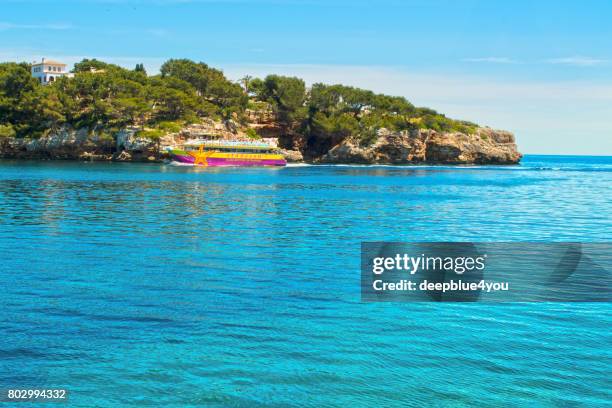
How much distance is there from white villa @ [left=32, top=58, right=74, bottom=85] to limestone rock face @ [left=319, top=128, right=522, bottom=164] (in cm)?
8341

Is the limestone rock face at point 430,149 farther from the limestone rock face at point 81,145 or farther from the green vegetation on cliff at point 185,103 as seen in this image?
the limestone rock face at point 81,145

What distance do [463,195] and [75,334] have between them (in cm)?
5580

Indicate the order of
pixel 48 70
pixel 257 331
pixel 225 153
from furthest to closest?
pixel 48 70
pixel 225 153
pixel 257 331

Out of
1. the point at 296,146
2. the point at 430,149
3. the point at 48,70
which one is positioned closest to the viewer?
the point at 296,146

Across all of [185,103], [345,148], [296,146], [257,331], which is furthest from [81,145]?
[257,331]

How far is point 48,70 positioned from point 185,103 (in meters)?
65.7

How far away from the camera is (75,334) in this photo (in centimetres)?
1523

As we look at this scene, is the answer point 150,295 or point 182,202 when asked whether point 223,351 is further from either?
point 182,202

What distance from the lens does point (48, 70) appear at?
17275cm

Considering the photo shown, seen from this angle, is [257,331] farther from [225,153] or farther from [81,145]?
[81,145]

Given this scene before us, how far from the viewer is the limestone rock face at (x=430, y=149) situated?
477 ft

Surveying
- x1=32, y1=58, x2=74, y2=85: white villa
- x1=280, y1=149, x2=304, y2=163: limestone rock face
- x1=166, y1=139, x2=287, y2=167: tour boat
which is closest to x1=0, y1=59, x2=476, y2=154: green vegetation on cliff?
x1=280, y1=149, x2=304, y2=163: limestone rock face

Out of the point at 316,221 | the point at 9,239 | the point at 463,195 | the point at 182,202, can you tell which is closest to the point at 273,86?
the point at 463,195

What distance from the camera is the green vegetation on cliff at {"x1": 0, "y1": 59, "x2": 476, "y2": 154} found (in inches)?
5030
